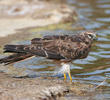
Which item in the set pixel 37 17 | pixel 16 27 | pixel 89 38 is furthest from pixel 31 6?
pixel 89 38

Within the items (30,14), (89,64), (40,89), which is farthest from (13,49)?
(30,14)

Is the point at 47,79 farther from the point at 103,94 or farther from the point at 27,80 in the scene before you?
the point at 103,94

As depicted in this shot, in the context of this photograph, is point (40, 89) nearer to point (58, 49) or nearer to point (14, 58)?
point (14, 58)

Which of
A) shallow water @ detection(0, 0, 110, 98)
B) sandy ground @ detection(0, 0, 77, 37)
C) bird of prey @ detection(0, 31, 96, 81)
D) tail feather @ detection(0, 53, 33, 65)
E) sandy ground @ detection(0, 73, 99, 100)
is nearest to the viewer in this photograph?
sandy ground @ detection(0, 73, 99, 100)

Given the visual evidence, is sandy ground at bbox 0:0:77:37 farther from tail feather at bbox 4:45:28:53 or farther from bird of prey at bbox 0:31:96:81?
tail feather at bbox 4:45:28:53

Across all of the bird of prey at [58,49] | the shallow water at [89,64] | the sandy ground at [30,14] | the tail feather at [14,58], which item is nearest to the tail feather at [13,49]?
the bird of prey at [58,49]

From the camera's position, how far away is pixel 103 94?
6.43m

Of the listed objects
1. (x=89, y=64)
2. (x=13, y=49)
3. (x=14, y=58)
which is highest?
(x=13, y=49)

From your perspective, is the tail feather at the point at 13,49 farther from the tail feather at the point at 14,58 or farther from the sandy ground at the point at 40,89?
the sandy ground at the point at 40,89

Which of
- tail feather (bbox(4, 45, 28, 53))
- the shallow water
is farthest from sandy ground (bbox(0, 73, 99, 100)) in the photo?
tail feather (bbox(4, 45, 28, 53))

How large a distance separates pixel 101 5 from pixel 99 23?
13.6 ft

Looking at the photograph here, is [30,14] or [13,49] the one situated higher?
[30,14]

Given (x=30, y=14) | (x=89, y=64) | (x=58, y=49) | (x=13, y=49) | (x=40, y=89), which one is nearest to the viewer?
(x=40, y=89)

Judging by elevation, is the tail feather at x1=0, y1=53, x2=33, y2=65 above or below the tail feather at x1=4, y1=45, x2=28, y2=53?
below
